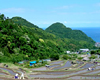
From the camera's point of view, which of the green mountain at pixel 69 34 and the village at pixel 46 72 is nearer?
the village at pixel 46 72

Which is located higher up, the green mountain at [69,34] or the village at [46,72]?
the green mountain at [69,34]

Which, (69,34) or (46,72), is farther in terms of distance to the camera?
(69,34)

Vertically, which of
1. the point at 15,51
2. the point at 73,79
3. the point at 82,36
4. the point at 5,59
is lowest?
the point at 73,79

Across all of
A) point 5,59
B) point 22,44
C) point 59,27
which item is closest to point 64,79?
point 5,59

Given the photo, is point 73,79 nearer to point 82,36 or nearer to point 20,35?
point 20,35

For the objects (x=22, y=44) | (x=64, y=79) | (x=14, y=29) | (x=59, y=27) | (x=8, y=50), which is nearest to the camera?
(x=64, y=79)

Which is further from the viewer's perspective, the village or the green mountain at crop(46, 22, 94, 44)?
the green mountain at crop(46, 22, 94, 44)

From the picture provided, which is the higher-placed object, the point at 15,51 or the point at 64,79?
the point at 15,51

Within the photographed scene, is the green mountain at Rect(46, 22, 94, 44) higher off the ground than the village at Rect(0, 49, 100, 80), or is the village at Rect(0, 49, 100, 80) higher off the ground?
the green mountain at Rect(46, 22, 94, 44)

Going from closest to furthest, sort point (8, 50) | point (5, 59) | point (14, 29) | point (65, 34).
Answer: point (5, 59)
point (8, 50)
point (14, 29)
point (65, 34)

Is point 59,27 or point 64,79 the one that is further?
point 59,27

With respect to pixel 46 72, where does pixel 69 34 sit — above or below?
above
